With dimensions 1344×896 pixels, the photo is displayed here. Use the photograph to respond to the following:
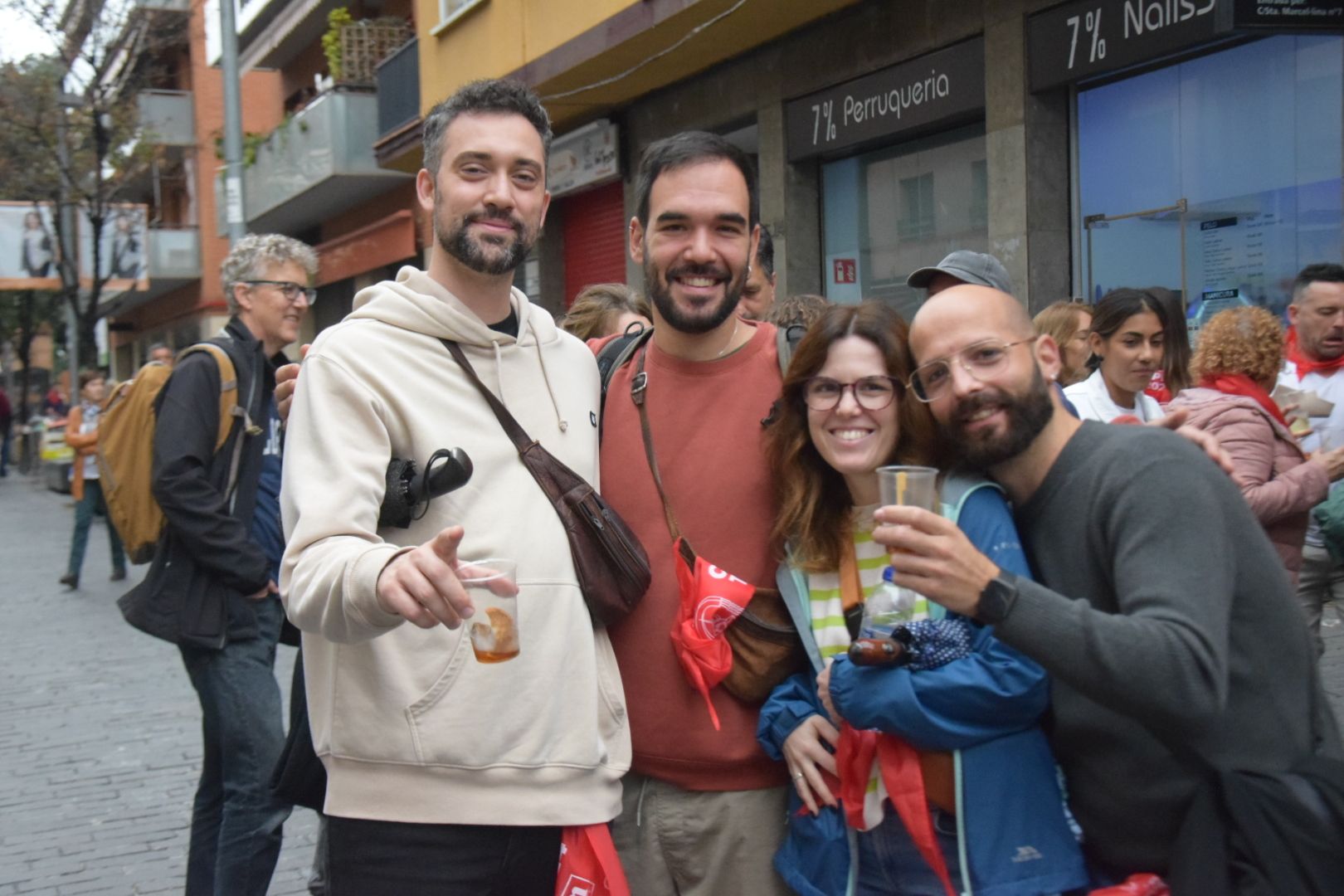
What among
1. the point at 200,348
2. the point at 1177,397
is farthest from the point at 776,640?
the point at 1177,397

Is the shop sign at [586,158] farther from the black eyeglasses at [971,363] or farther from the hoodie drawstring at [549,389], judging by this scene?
the black eyeglasses at [971,363]

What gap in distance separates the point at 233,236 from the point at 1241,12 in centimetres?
944

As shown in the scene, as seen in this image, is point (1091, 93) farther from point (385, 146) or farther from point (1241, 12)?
point (385, 146)

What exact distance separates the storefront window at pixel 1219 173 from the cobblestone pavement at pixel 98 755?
2252mm

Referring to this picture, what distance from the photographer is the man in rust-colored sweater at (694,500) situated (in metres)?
2.72

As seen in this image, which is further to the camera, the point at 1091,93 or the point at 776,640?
the point at 1091,93

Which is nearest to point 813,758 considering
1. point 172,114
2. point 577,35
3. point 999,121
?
→ point 999,121

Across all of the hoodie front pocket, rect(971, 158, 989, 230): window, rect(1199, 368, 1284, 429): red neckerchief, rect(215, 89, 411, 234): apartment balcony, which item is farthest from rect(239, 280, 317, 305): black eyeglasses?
rect(215, 89, 411, 234): apartment balcony

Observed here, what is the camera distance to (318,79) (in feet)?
69.3

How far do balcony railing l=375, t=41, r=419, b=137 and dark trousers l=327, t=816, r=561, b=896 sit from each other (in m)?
15.0

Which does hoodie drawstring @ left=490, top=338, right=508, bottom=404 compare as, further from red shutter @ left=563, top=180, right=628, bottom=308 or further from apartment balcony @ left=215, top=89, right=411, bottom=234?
→ apartment balcony @ left=215, top=89, right=411, bottom=234

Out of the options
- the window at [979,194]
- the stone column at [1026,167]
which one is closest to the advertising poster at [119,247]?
the window at [979,194]

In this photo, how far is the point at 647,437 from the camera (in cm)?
288

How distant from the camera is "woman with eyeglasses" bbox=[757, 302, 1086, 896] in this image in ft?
7.46
